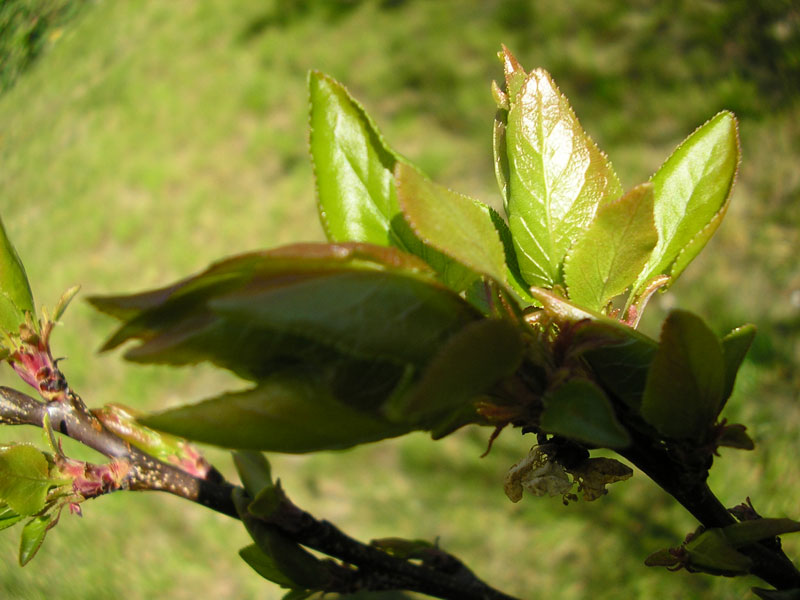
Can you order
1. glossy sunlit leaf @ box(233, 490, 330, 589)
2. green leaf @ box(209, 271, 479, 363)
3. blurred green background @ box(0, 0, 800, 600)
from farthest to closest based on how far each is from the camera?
blurred green background @ box(0, 0, 800, 600)
glossy sunlit leaf @ box(233, 490, 330, 589)
green leaf @ box(209, 271, 479, 363)

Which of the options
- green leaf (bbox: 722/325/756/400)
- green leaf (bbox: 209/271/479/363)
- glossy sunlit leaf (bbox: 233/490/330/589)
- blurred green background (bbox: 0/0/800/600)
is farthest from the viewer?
blurred green background (bbox: 0/0/800/600)

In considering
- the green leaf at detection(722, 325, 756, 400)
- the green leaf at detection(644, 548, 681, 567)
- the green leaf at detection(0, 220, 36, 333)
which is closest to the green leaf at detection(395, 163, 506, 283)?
the green leaf at detection(722, 325, 756, 400)

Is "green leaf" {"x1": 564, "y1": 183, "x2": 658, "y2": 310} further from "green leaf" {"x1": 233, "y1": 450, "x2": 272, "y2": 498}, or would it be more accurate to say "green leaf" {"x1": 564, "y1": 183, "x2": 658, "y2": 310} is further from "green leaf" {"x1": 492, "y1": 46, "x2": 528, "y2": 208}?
"green leaf" {"x1": 233, "y1": 450, "x2": 272, "y2": 498}

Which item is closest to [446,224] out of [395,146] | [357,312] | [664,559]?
[357,312]

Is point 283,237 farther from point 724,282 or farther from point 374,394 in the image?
point 374,394

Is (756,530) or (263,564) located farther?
(263,564)

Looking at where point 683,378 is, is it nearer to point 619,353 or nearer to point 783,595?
point 619,353

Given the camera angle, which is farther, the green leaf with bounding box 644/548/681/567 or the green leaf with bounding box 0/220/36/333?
the green leaf with bounding box 0/220/36/333

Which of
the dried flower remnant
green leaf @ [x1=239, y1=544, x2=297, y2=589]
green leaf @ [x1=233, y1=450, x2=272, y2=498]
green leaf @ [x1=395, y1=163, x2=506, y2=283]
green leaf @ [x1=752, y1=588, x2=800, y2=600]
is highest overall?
green leaf @ [x1=395, y1=163, x2=506, y2=283]
